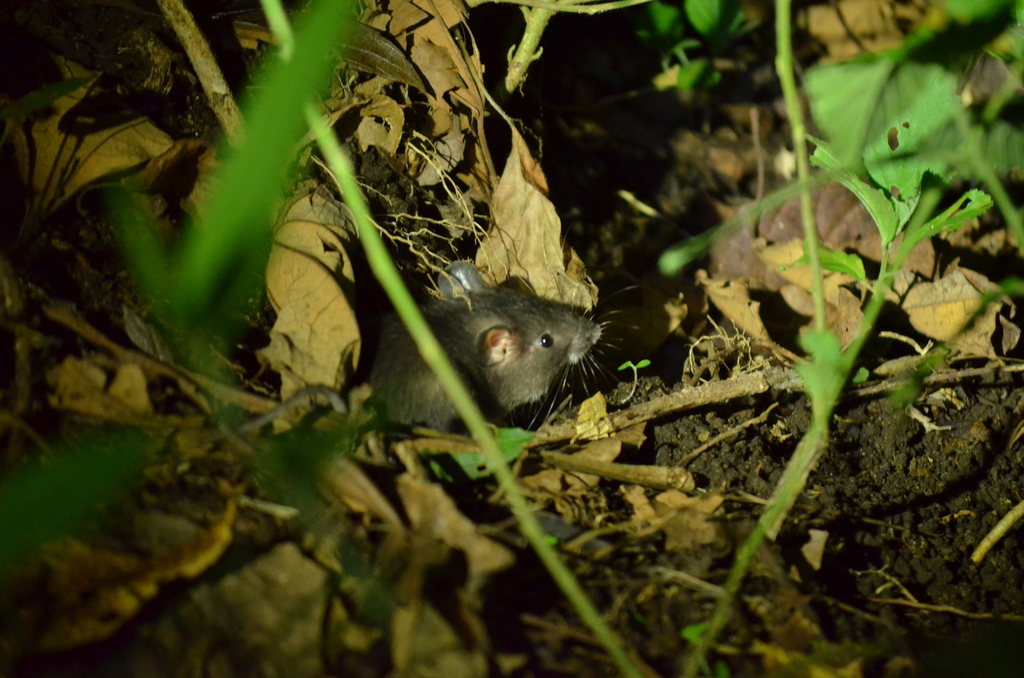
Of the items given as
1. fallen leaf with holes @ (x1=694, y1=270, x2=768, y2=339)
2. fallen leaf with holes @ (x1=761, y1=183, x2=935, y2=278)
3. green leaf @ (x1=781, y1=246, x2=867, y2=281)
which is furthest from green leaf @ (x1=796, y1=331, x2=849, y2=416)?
fallen leaf with holes @ (x1=761, y1=183, x2=935, y2=278)

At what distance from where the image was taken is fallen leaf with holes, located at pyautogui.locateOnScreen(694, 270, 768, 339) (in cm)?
411

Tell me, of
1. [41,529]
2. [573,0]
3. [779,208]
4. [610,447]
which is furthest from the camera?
[779,208]

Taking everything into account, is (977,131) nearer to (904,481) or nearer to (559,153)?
(904,481)

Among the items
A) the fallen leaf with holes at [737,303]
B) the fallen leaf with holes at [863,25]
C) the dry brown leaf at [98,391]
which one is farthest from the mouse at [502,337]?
the fallen leaf with holes at [863,25]

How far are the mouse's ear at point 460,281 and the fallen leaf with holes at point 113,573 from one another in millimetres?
2087

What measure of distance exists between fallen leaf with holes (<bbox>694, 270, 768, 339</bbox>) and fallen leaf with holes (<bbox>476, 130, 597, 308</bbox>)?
814mm

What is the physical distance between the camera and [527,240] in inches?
163

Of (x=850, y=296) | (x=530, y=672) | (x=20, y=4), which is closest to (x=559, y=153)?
(x=850, y=296)

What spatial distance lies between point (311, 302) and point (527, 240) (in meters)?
1.43

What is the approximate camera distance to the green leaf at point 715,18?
536 centimetres

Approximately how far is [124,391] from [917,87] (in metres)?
2.60

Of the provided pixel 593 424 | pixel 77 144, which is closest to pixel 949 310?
pixel 593 424

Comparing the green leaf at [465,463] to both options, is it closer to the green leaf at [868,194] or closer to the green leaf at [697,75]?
the green leaf at [868,194]

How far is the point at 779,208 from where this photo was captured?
500 cm
